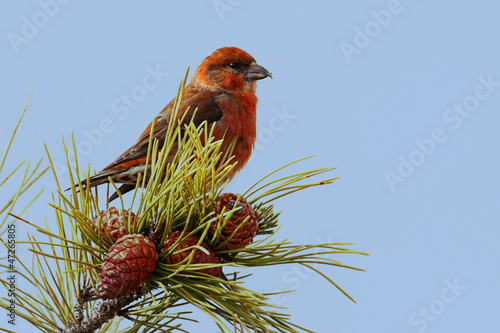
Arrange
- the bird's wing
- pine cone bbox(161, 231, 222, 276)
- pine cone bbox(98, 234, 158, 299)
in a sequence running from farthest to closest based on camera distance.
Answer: the bird's wing, pine cone bbox(161, 231, 222, 276), pine cone bbox(98, 234, 158, 299)

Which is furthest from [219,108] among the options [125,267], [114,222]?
[125,267]

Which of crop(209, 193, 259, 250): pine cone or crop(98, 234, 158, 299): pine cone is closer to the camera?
crop(98, 234, 158, 299): pine cone

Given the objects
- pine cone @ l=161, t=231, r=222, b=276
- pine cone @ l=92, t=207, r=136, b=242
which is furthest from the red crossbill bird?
pine cone @ l=161, t=231, r=222, b=276

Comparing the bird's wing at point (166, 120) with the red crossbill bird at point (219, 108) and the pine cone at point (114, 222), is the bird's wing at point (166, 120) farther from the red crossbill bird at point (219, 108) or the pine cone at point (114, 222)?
the pine cone at point (114, 222)

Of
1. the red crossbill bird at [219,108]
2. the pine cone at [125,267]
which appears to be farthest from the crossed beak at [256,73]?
the pine cone at [125,267]

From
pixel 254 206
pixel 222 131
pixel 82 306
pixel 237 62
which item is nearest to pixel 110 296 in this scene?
pixel 82 306

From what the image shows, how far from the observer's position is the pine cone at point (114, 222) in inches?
72.7

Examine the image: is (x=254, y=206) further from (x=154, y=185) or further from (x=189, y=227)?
(x=154, y=185)

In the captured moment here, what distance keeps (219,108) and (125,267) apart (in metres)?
2.44

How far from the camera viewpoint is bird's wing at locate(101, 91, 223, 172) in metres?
3.57

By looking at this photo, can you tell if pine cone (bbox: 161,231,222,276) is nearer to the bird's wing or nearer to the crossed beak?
the bird's wing

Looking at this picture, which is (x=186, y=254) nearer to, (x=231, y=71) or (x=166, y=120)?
(x=166, y=120)

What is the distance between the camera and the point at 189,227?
6.25 feet

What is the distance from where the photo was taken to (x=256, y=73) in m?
4.29
